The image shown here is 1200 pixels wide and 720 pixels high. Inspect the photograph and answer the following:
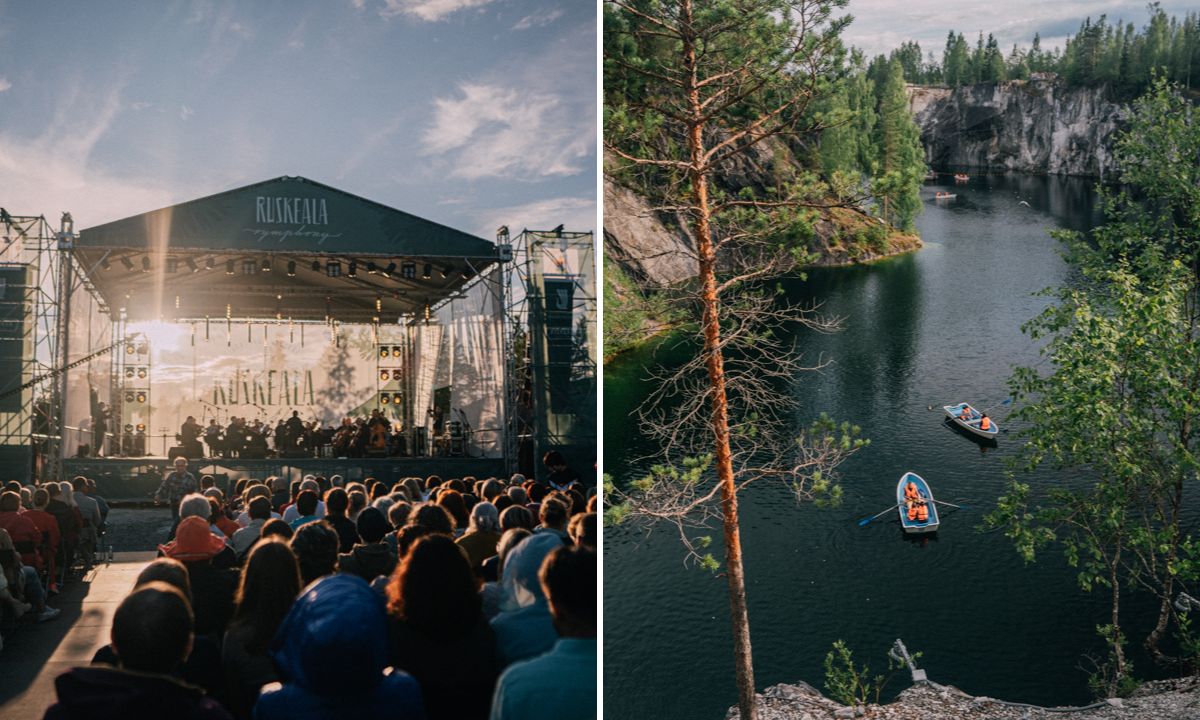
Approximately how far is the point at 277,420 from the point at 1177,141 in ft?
29.0

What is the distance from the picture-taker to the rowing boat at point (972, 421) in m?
9.85

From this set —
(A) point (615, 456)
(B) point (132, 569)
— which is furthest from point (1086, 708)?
(B) point (132, 569)

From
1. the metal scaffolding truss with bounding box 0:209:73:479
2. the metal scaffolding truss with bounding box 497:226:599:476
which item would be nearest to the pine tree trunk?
the metal scaffolding truss with bounding box 497:226:599:476

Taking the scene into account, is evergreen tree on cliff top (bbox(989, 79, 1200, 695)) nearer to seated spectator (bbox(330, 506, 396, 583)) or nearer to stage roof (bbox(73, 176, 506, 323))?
stage roof (bbox(73, 176, 506, 323))

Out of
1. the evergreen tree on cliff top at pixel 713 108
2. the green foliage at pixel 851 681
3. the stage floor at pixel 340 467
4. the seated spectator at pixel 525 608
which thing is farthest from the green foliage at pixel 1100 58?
the seated spectator at pixel 525 608

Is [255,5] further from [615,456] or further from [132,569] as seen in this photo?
[615,456]

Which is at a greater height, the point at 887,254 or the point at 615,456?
the point at 887,254

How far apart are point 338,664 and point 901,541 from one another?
9145mm

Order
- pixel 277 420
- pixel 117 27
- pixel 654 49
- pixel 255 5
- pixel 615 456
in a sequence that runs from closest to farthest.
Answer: pixel 117 27
pixel 255 5
pixel 654 49
pixel 277 420
pixel 615 456

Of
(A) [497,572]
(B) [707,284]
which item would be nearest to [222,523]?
(A) [497,572]

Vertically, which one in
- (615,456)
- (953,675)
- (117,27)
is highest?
(117,27)

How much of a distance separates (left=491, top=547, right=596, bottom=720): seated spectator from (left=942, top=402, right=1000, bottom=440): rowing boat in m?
8.86

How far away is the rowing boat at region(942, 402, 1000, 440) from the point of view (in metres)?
9.85

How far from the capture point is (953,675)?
8.53m
